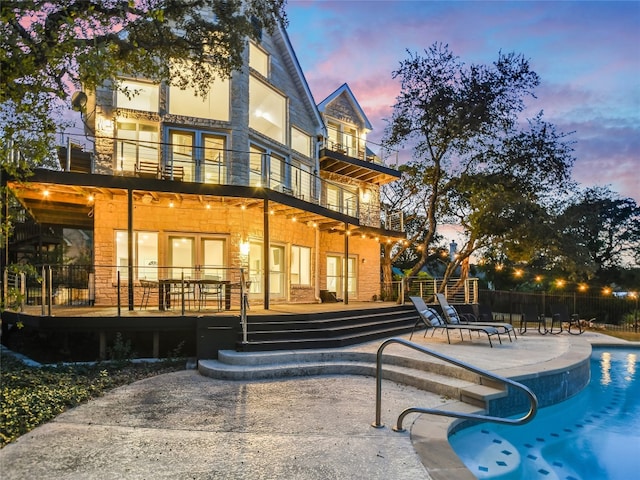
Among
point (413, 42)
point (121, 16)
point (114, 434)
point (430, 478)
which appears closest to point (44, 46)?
point (121, 16)

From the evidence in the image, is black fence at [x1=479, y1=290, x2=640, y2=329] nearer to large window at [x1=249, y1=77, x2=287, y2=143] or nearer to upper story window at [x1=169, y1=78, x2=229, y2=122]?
large window at [x1=249, y1=77, x2=287, y2=143]

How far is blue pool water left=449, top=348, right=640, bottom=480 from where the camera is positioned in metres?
4.66

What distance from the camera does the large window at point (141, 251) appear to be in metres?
12.0

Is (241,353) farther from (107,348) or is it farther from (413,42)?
(413,42)

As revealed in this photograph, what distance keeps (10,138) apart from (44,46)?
1420 mm

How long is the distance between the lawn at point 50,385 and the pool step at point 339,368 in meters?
1.33

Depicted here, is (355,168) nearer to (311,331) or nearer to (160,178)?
(160,178)

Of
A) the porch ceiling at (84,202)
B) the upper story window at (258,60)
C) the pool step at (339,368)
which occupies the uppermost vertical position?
the upper story window at (258,60)

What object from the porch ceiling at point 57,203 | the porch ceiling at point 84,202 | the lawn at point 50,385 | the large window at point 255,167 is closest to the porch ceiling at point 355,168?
the porch ceiling at point 84,202

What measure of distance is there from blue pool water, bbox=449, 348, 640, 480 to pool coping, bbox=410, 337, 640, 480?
1.08 feet

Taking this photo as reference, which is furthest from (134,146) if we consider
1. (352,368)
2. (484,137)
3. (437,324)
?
(484,137)

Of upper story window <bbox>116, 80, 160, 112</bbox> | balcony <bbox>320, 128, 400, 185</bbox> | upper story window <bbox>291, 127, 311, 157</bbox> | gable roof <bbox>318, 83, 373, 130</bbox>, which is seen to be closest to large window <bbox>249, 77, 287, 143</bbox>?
upper story window <bbox>291, 127, 311, 157</bbox>

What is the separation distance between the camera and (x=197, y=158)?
504 inches

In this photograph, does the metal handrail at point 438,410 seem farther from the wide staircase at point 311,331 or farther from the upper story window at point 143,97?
the upper story window at point 143,97
